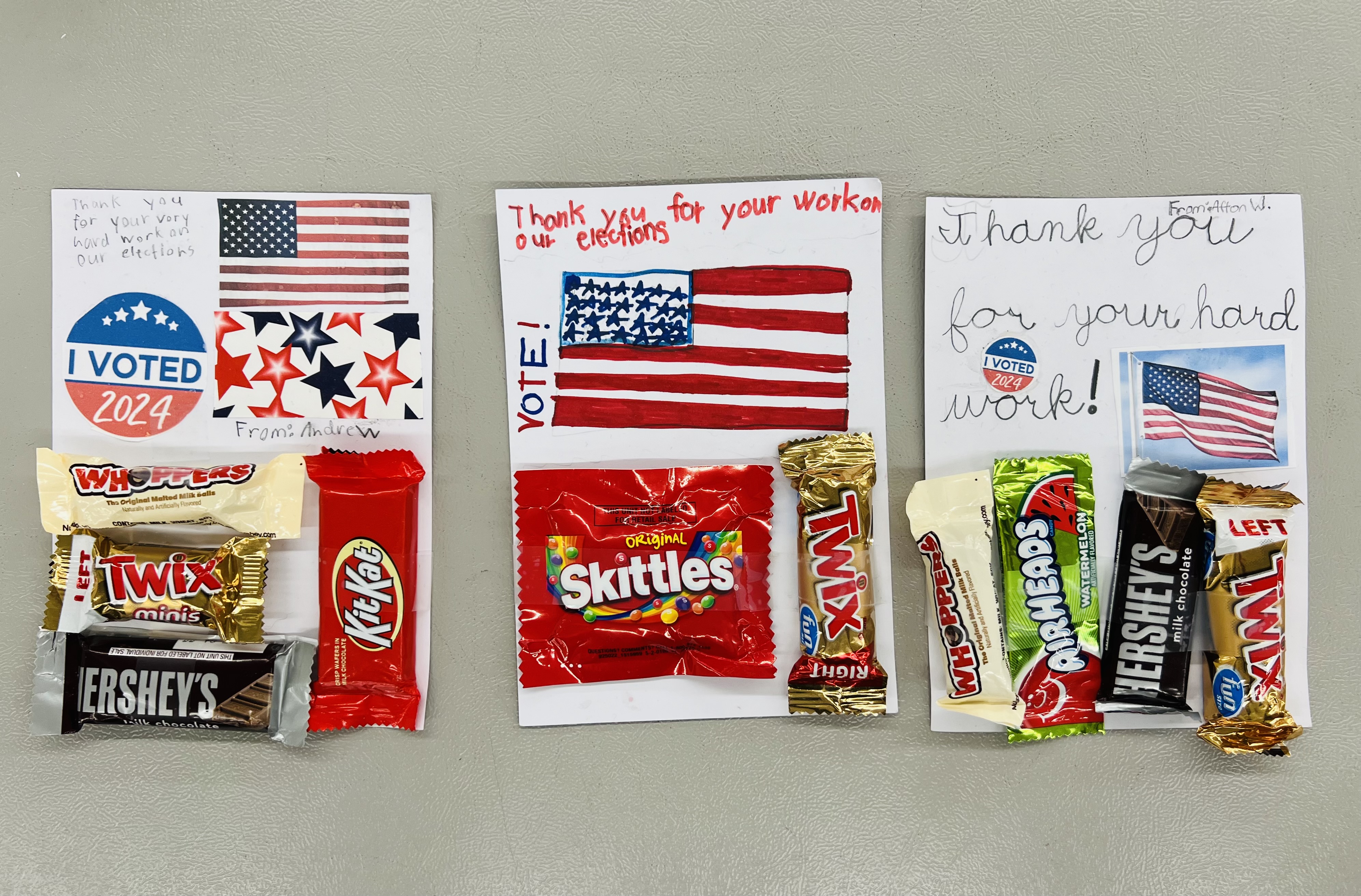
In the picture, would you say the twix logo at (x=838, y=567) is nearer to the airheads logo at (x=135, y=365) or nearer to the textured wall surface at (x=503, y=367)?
the textured wall surface at (x=503, y=367)

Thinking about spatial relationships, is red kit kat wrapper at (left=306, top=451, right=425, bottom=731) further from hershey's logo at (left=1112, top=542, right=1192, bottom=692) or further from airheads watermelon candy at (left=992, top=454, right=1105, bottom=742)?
hershey's logo at (left=1112, top=542, right=1192, bottom=692)

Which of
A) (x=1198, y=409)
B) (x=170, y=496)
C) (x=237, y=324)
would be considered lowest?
(x=170, y=496)

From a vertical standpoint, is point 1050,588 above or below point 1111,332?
below

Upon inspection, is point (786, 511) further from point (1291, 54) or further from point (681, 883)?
point (1291, 54)

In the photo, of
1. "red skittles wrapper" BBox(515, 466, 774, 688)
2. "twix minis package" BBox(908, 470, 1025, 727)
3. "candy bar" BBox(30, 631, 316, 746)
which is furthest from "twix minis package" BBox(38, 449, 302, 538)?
"twix minis package" BBox(908, 470, 1025, 727)

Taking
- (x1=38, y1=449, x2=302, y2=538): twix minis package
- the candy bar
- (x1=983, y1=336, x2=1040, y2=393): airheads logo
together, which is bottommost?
the candy bar

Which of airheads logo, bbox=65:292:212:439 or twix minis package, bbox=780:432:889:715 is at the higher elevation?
airheads logo, bbox=65:292:212:439

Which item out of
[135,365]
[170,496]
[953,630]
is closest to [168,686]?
[170,496]

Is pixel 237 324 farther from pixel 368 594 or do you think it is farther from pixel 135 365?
pixel 368 594
